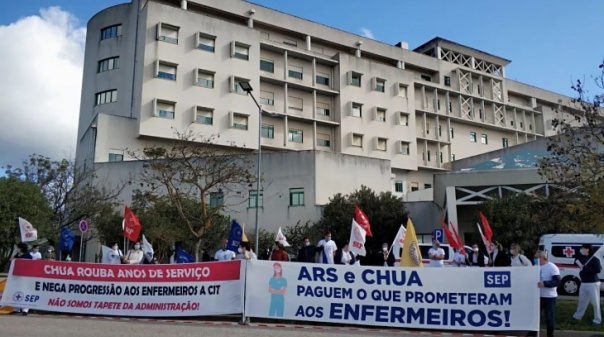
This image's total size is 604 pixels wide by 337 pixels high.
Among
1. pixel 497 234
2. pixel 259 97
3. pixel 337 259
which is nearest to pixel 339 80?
pixel 259 97

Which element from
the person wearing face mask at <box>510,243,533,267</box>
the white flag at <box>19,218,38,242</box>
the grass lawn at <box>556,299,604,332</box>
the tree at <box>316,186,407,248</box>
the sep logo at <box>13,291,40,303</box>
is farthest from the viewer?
the tree at <box>316,186,407,248</box>

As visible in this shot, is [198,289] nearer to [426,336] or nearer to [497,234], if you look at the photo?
[426,336]

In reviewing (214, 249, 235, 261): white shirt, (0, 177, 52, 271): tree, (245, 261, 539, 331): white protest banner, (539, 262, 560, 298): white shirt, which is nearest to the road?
(245, 261, 539, 331): white protest banner

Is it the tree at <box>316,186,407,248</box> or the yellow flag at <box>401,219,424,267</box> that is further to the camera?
the tree at <box>316,186,407,248</box>

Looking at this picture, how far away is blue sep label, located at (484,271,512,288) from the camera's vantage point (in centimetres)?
1077

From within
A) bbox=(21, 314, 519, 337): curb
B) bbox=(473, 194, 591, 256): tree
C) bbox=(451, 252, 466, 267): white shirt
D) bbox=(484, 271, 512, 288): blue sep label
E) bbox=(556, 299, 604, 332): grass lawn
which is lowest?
bbox=(21, 314, 519, 337): curb

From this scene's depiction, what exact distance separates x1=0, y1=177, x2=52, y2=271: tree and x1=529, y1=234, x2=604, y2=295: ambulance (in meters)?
23.9

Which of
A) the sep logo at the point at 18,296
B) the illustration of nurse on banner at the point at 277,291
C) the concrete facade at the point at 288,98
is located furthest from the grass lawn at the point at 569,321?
the concrete facade at the point at 288,98

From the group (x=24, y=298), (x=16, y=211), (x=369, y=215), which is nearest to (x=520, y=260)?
(x=24, y=298)

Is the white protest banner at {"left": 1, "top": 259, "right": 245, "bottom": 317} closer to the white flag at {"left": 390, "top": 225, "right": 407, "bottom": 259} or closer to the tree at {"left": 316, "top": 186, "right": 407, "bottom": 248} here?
the white flag at {"left": 390, "top": 225, "right": 407, "bottom": 259}

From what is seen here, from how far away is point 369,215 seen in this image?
115 ft

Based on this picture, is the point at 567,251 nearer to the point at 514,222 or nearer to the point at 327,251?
the point at 514,222

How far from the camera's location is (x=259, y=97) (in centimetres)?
4959

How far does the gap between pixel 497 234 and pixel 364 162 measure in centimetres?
1215
